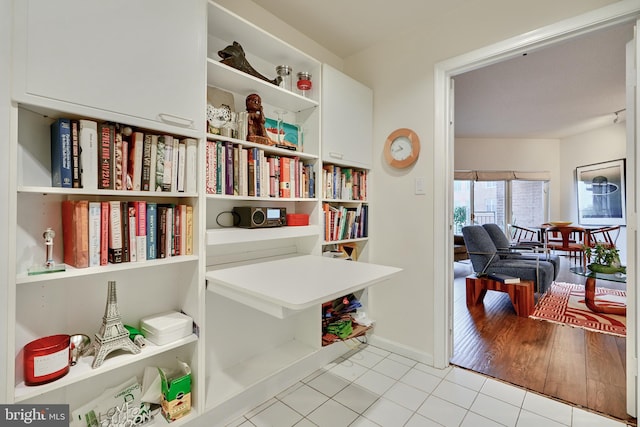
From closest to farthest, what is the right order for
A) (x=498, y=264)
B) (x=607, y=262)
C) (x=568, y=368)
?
(x=568, y=368) < (x=607, y=262) < (x=498, y=264)

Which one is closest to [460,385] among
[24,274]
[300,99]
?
[300,99]

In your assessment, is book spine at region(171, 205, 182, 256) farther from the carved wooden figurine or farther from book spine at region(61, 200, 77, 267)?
the carved wooden figurine

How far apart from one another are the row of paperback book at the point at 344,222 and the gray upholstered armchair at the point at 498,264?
1.75m

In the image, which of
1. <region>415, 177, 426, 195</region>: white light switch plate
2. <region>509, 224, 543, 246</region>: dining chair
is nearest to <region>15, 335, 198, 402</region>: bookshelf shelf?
<region>415, 177, 426, 195</region>: white light switch plate

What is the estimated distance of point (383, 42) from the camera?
7.78ft

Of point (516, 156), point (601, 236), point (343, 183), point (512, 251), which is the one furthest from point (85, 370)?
point (516, 156)

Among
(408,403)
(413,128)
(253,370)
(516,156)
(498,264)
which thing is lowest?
(408,403)

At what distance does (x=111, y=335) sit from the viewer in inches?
48.0

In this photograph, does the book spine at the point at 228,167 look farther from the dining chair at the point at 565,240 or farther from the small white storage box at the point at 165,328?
the dining chair at the point at 565,240

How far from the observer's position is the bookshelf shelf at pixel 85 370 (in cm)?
101

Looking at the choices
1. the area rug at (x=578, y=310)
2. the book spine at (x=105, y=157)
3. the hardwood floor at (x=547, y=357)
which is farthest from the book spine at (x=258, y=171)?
the area rug at (x=578, y=310)

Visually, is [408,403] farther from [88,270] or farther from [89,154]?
[89,154]

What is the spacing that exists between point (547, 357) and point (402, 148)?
189 cm

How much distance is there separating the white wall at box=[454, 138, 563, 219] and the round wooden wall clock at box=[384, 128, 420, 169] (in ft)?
15.1
